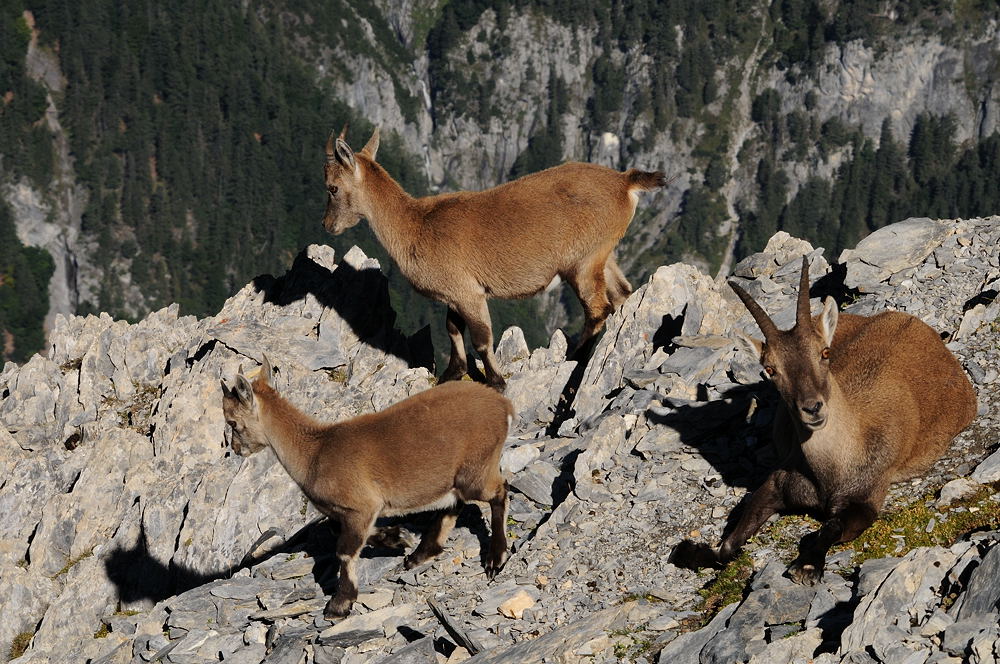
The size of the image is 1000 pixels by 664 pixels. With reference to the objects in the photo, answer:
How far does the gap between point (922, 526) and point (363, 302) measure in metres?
15.4

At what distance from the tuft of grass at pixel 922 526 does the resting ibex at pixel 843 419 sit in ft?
0.76

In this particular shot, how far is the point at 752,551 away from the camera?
13500 millimetres

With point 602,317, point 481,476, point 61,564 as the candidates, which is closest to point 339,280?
point 602,317

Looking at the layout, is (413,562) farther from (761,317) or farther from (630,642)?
(761,317)

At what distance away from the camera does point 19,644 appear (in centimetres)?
2419

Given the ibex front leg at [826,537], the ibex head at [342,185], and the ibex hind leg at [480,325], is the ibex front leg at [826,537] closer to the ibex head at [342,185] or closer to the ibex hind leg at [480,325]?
the ibex hind leg at [480,325]

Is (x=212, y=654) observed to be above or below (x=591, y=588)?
below

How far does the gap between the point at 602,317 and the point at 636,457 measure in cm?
487

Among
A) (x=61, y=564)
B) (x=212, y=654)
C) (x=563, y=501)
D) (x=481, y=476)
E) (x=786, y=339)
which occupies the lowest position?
(x=61, y=564)

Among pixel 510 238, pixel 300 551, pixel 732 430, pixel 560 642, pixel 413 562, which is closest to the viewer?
pixel 560 642

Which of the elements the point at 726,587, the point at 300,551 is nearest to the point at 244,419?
the point at 300,551

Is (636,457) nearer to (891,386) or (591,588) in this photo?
(591,588)

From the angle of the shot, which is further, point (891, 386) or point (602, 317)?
point (602, 317)

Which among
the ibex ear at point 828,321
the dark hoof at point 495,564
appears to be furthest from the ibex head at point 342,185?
the ibex ear at point 828,321
